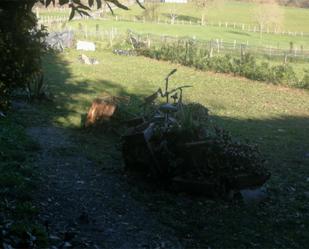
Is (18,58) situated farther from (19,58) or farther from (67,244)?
(67,244)

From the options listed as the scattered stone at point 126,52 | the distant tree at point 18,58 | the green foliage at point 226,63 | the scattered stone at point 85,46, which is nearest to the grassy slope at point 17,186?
the distant tree at point 18,58

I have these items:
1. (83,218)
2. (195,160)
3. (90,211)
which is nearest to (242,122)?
(195,160)

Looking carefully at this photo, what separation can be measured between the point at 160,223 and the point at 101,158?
2.89 metres

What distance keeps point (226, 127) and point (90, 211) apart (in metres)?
7.47

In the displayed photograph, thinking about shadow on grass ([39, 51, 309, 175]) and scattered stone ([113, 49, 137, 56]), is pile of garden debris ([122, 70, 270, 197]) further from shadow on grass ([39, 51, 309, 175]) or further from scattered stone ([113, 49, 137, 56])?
scattered stone ([113, 49, 137, 56])

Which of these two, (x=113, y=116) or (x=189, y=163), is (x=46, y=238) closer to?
(x=189, y=163)

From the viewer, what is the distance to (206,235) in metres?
6.09

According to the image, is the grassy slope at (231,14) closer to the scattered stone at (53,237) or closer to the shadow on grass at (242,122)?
the shadow on grass at (242,122)

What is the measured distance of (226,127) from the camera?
1336 centimetres

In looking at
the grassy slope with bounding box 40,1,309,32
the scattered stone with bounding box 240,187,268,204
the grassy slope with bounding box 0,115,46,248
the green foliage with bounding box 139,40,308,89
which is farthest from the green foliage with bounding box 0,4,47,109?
the grassy slope with bounding box 40,1,309,32

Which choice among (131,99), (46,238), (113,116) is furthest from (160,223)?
(131,99)

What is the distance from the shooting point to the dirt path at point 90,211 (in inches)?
222

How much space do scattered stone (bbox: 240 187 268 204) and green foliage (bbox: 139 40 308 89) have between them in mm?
15373

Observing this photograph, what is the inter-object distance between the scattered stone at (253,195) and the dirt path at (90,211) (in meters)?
1.54
